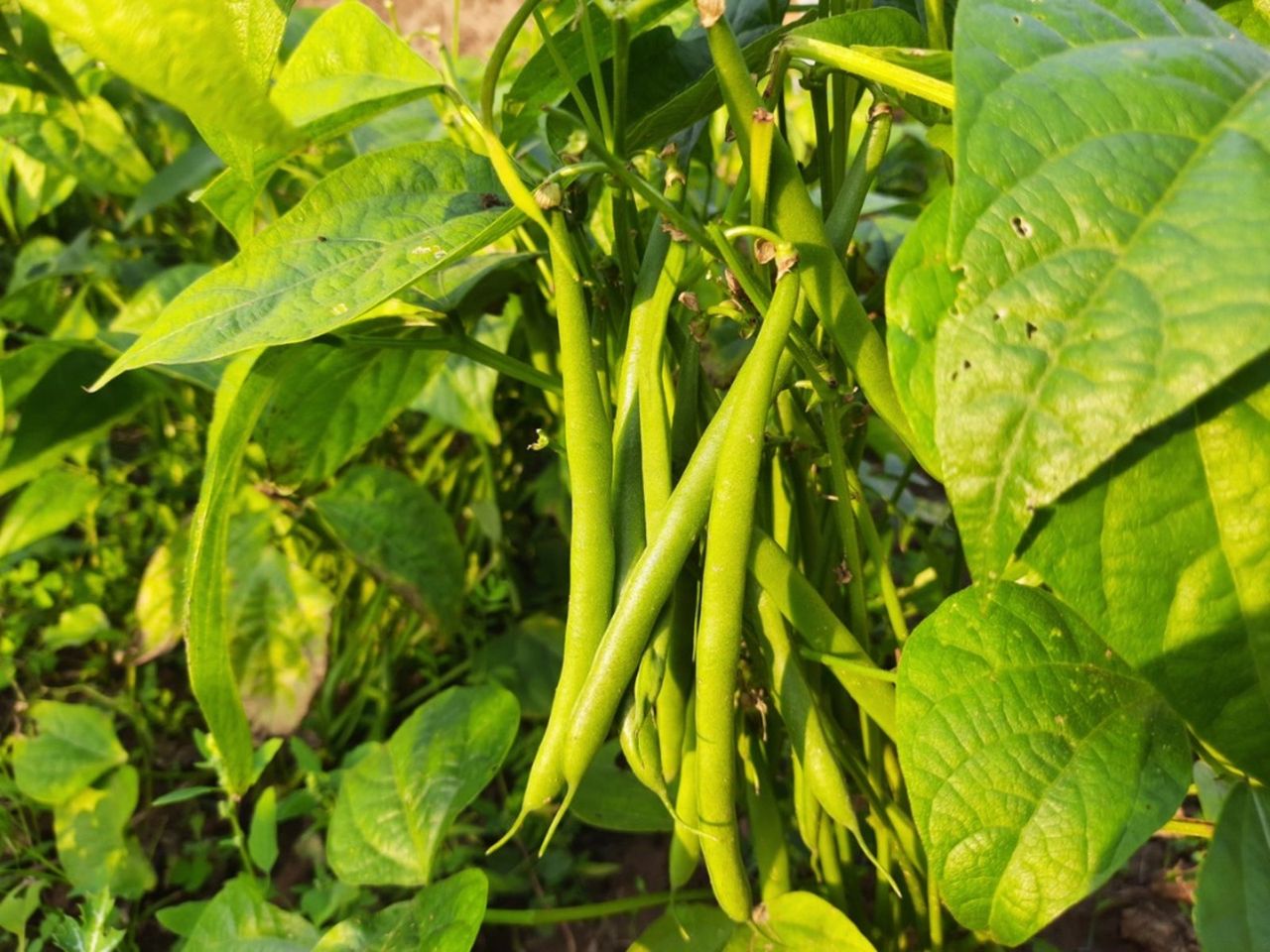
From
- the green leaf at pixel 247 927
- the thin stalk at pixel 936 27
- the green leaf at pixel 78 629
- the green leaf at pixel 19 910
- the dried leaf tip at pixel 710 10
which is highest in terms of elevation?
the dried leaf tip at pixel 710 10

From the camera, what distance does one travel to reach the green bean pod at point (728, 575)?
0.40 metres

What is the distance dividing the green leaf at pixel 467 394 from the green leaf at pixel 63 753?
47 cm

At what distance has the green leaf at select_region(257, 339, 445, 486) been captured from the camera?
75 centimetres

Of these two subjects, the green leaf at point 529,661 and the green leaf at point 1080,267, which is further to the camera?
the green leaf at point 529,661

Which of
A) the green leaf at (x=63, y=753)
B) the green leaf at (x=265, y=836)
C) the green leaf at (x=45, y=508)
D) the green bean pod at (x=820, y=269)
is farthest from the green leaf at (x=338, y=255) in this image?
the green leaf at (x=45, y=508)

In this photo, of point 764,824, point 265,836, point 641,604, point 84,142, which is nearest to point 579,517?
point 641,604

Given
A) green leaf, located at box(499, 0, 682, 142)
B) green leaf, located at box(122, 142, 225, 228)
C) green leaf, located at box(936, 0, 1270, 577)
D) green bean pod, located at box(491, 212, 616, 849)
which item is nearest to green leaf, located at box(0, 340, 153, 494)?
green leaf, located at box(122, 142, 225, 228)

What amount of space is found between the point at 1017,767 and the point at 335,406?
A: 21.9 inches

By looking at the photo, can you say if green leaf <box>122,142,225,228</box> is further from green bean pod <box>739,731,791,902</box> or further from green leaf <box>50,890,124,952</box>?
green bean pod <box>739,731,791,902</box>

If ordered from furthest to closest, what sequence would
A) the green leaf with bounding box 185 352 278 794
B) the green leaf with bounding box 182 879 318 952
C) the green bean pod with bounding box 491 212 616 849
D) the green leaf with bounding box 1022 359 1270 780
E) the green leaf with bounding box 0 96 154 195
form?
1. the green leaf with bounding box 0 96 154 195
2. the green leaf with bounding box 182 879 318 952
3. the green leaf with bounding box 185 352 278 794
4. the green bean pod with bounding box 491 212 616 849
5. the green leaf with bounding box 1022 359 1270 780

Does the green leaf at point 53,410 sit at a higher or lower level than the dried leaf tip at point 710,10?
lower

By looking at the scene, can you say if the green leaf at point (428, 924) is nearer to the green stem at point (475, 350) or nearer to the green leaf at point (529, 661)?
the green stem at point (475, 350)

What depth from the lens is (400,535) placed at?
1039 millimetres

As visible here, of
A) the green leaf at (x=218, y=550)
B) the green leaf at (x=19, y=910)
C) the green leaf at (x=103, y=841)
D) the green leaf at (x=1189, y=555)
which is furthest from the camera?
the green leaf at (x=103, y=841)
